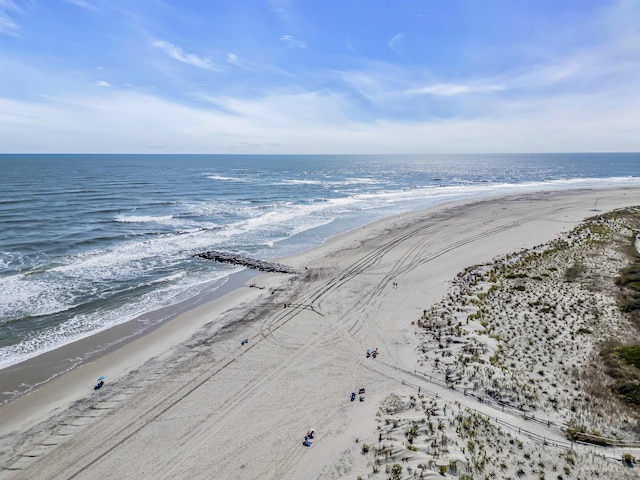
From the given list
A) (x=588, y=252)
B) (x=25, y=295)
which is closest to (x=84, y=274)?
(x=25, y=295)

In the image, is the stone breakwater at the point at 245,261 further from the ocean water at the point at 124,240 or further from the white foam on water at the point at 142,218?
the white foam on water at the point at 142,218

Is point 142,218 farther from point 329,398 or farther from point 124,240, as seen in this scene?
point 329,398

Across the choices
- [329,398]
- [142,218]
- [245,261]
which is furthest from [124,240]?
[329,398]

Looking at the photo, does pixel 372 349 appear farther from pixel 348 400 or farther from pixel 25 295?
pixel 25 295

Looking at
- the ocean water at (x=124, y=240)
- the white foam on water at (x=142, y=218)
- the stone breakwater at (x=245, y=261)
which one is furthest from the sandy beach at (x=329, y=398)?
the white foam on water at (x=142, y=218)

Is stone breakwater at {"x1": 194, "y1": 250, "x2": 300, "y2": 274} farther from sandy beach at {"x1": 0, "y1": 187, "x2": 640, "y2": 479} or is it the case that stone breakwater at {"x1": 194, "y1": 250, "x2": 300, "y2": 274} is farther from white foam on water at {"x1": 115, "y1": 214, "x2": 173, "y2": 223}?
white foam on water at {"x1": 115, "y1": 214, "x2": 173, "y2": 223}

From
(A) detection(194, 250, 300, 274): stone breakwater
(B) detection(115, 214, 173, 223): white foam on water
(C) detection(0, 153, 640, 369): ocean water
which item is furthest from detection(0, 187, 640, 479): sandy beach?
(B) detection(115, 214, 173, 223): white foam on water

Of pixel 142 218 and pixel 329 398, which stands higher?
pixel 142 218
